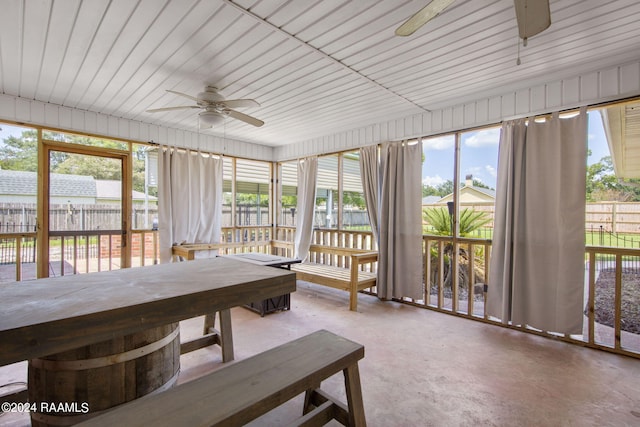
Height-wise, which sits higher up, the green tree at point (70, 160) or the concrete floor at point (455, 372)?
the green tree at point (70, 160)

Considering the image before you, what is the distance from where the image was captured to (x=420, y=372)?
2.28 metres

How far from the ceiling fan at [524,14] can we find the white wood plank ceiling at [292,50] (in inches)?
21.2

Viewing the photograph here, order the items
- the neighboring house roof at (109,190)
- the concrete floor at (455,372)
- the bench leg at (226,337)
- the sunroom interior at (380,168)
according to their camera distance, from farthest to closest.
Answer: the neighboring house roof at (109,190) → the bench leg at (226,337) → the sunroom interior at (380,168) → the concrete floor at (455,372)

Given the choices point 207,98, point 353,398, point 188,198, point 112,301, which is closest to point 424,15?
point 112,301

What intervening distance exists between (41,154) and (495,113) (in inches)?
210

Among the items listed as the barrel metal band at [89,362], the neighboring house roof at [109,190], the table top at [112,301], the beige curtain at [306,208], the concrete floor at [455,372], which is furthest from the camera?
the beige curtain at [306,208]

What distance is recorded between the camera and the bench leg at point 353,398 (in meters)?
1.53

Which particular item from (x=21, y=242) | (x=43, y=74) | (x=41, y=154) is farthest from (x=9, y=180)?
(x=43, y=74)

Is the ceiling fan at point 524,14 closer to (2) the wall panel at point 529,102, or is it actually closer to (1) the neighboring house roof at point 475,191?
(2) the wall panel at point 529,102

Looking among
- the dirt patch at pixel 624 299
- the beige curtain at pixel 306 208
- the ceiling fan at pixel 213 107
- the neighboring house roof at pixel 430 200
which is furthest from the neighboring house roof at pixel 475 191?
the ceiling fan at pixel 213 107

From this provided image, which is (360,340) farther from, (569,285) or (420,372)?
(569,285)

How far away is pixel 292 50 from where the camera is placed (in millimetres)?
2365

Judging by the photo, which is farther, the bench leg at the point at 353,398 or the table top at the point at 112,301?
the bench leg at the point at 353,398

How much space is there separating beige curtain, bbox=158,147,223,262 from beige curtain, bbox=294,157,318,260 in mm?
1351
